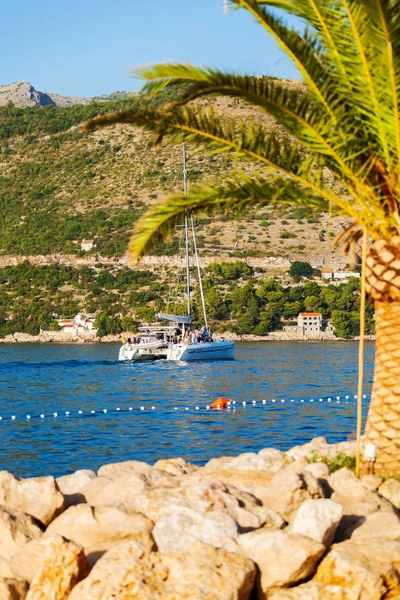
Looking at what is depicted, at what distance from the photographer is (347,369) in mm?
53062

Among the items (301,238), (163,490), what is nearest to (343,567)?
(163,490)

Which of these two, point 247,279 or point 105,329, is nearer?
point 105,329

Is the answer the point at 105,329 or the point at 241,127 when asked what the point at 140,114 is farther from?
the point at 105,329

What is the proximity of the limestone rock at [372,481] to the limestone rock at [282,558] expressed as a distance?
2045mm

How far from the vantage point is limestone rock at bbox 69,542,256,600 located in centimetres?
710

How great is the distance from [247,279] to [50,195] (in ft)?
120

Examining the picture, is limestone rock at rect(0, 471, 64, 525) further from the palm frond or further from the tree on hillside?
the tree on hillside

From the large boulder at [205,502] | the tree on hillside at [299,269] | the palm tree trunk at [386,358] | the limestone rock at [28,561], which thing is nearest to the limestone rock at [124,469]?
the large boulder at [205,502]

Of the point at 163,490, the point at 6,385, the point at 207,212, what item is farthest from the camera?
the point at 6,385

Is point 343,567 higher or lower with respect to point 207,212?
lower

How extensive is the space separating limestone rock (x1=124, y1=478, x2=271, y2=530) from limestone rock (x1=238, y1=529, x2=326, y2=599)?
1.76 ft

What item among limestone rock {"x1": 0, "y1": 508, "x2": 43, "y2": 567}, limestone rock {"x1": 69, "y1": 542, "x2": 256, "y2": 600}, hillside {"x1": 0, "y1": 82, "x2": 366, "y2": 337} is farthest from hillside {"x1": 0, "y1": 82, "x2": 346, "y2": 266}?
limestone rock {"x1": 69, "y1": 542, "x2": 256, "y2": 600}

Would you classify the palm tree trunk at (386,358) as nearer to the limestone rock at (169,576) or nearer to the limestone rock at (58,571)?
the limestone rock at (169,576)

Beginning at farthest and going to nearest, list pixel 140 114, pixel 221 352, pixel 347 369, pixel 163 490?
pixel 221 352, pixel 347 369, pixel 140 114, pixel 163 490
